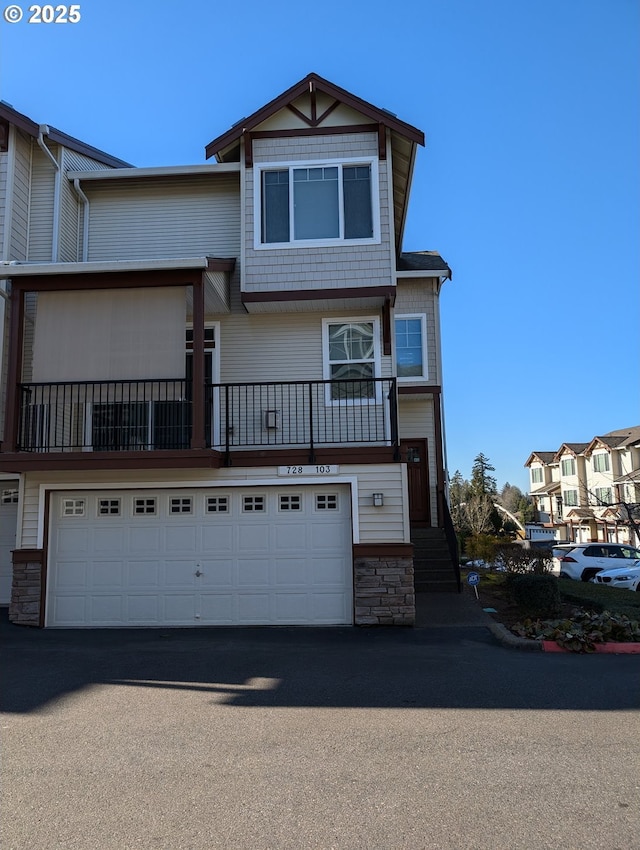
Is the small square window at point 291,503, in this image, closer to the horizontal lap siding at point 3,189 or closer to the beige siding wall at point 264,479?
the beige siding wall at point 264,479

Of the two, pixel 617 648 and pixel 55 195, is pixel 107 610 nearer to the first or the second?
pixel 55 195

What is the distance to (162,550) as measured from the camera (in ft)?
36.1

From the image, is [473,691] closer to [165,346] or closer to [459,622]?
[459,622]

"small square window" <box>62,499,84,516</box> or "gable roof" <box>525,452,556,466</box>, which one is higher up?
"gable roof" <box>525,452,556,466</box>

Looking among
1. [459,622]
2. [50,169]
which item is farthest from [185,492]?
[50,169]

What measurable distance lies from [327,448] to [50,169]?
7600 mm

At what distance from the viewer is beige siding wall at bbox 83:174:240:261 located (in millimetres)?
12852

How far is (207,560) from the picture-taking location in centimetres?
1095

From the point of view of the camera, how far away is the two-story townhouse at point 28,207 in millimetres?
12031

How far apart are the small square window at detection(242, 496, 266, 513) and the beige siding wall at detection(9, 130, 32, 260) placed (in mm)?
6067

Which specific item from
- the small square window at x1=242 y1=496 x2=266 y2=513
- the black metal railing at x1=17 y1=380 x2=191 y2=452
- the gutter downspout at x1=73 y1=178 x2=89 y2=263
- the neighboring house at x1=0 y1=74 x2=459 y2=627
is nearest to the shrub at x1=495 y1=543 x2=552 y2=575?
the neighboring house at x1=0 y1=74 x2=459 y2=627

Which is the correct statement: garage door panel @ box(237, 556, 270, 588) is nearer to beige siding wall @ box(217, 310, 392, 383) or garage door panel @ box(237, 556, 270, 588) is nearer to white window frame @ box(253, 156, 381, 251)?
beige siding wall @ box(217, 310, 392, 383)

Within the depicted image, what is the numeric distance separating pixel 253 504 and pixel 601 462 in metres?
43.1

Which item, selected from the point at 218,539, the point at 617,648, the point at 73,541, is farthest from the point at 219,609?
the point at 617,648
